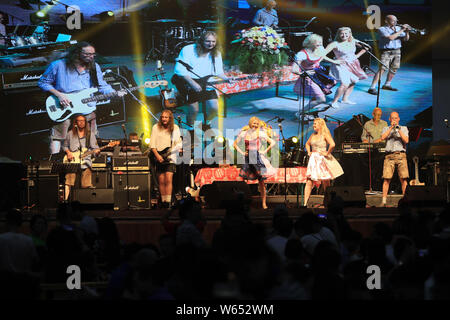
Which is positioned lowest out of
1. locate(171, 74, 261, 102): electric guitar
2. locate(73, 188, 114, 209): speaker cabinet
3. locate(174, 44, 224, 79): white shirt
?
locate(73, 188, 114, 209): speaker cabinet

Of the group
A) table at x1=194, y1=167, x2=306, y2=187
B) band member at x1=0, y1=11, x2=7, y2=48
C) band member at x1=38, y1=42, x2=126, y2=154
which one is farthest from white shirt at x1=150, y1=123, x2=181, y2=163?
band member at x1=0, y1=11, x2=7, y2=48

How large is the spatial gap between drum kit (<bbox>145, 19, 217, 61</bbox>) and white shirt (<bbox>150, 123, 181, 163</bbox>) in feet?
12.8

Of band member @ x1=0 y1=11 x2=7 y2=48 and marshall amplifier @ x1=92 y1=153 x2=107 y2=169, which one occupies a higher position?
band member @ x1=0 y1=11 x2=7 y2=48

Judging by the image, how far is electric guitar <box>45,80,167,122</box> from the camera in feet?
50.2

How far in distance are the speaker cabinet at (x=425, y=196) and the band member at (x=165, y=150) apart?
4.11 m

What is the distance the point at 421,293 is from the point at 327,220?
2954mm

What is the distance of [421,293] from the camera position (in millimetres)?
3936

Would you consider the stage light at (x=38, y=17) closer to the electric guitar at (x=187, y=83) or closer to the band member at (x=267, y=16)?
the electric guitar at (x=187, y=83)

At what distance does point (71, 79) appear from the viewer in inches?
604

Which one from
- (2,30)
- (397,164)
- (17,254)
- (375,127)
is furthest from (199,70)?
(17,254)

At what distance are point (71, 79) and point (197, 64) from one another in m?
2.96

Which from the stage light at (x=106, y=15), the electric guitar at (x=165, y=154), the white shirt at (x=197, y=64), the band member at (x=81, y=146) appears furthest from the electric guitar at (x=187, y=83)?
the electric guitar at (x=165, y=154)

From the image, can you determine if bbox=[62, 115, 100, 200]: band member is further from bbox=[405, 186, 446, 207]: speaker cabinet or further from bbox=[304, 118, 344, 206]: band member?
bbox=[405, 186, 446, 207]: speaker cabinet

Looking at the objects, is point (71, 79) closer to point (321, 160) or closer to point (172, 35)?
point (172, 35)
